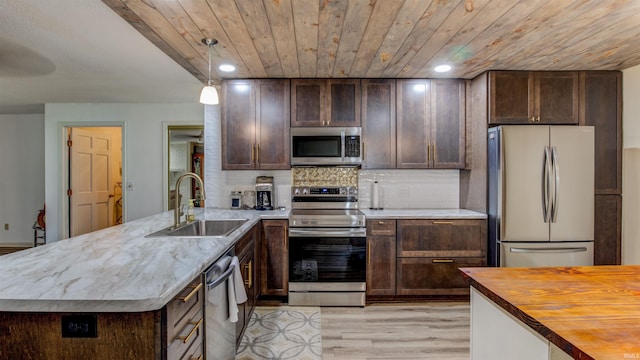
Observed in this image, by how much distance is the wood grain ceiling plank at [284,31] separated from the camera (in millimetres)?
1846

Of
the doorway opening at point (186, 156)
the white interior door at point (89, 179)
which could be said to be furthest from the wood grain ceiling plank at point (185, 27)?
the white interior door at point (89, 179)

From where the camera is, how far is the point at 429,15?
1942 millimetres

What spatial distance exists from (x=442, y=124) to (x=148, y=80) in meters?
3.33

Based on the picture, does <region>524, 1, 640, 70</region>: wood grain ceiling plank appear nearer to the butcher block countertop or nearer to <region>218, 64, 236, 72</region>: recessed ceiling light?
the butcher block countertop

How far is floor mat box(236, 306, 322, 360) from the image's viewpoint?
2189 millimetres

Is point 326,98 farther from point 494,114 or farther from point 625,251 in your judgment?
point 625,251

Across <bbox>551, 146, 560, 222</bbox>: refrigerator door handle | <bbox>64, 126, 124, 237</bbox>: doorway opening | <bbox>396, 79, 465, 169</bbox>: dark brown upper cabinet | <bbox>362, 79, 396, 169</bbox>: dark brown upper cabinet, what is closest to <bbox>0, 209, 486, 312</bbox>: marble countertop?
<bbox>362, 79, 396, 169</bbox>: dark brown upper cabinet

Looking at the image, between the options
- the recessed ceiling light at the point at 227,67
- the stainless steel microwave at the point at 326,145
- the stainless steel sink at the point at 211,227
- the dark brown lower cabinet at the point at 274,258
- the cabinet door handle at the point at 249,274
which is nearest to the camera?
the cabinet door handle at the point at 249,274

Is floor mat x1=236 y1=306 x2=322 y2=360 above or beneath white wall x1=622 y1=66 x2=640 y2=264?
beneath

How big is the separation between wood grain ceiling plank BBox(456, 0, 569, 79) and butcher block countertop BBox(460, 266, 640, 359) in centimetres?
149

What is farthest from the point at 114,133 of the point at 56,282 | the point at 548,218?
the point at 548,218

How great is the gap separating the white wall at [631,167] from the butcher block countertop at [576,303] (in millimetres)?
2163

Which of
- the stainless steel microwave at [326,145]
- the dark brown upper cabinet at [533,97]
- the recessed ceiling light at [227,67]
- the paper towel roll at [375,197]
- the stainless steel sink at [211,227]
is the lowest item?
the stainless steel sink at [211,227]

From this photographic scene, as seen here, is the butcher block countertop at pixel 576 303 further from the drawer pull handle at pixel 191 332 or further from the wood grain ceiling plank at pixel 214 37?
the wood grain ceiling plank at pixel 214 37
